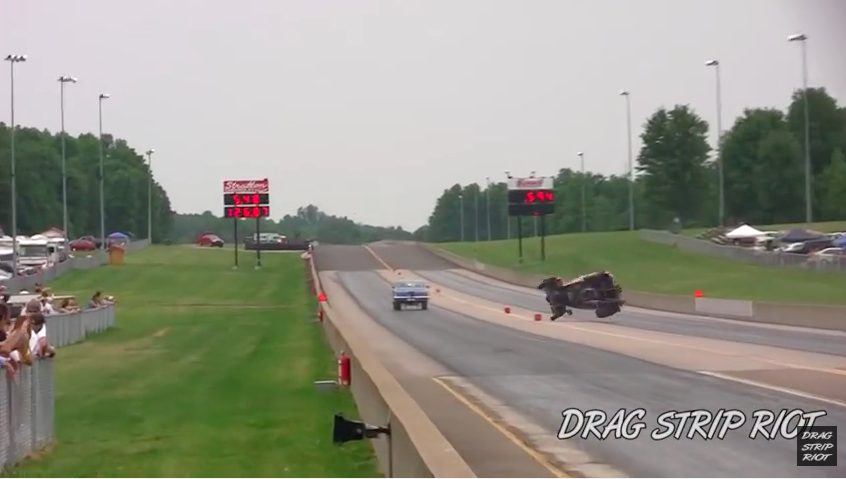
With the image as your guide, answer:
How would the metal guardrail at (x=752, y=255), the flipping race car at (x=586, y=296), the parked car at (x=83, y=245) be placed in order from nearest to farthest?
the flipping race car at (x=586, y=296)
the metal guardrail at (x=752, y=255)
the parked car at (x=83, y=245)

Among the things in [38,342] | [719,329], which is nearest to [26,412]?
[38,342]

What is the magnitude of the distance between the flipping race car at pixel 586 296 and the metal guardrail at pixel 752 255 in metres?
15.9

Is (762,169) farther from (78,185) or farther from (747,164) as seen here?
(78,185)

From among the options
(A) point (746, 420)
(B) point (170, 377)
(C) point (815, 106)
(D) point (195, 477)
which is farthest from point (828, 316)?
(C) point (815, 106)

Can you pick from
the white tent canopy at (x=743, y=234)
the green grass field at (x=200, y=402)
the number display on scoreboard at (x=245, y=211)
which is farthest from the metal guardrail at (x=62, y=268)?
the white tent canopy at (x=743, y=234)

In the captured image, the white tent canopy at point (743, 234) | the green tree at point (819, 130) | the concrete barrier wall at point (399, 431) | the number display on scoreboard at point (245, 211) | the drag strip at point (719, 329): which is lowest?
the drag strip at point (719, 329)

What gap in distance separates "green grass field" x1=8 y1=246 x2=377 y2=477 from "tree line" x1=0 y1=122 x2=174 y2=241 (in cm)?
3545

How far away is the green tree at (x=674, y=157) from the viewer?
476ft

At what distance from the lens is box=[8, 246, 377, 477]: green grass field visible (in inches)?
638

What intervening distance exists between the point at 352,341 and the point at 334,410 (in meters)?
6.72

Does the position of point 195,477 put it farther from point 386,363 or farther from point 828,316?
point 828,316

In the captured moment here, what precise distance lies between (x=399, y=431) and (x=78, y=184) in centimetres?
8255

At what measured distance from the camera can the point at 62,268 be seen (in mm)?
85688

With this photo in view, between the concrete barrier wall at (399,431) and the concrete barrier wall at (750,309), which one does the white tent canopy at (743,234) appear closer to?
the concrete barrier wall at (750,309)
